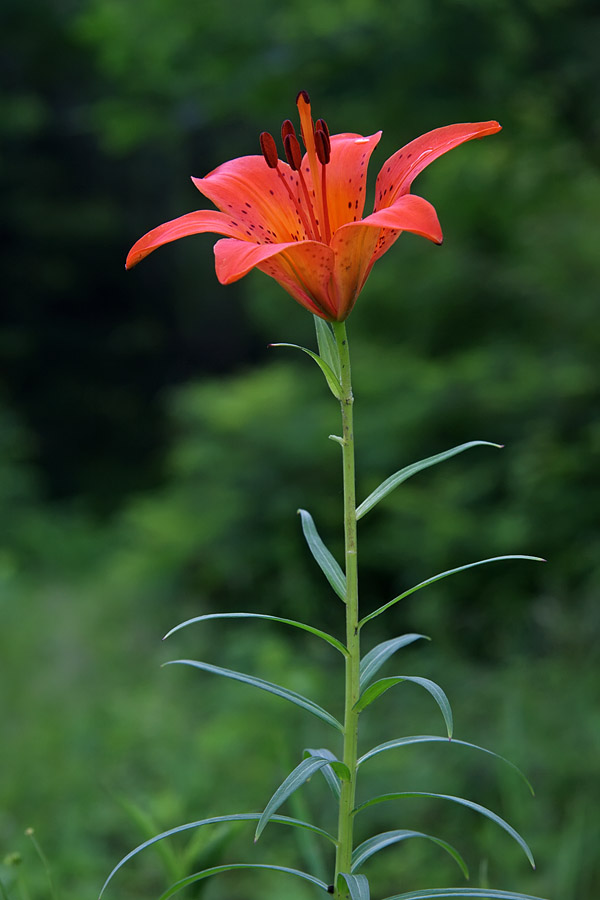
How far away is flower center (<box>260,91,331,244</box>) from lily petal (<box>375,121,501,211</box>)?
45 mm

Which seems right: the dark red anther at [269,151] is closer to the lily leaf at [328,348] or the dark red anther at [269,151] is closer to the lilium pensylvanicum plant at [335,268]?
the lilium pensylvanicum plant at [335,268]

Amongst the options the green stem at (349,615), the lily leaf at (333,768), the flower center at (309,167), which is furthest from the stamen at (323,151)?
the lily leaf at (333,768)

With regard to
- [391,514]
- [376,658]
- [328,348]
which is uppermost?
[328,348]

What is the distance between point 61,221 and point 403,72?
5008mm

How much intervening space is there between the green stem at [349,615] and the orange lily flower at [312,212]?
0.14ft

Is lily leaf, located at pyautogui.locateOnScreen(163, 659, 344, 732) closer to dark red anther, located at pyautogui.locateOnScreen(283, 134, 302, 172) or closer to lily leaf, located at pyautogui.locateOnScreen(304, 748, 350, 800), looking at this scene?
lily leaf, located at pyautogui.locateOnScreen(304, 748, 350, 800)

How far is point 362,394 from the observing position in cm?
311

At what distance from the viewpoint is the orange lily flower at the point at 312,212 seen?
612 mm

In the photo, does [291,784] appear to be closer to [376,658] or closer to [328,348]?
[376,658]

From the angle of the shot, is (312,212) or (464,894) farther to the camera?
(312,212)

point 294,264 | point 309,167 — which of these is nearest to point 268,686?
point 294,264

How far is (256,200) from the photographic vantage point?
686 millimetres

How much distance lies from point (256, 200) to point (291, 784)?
43cm

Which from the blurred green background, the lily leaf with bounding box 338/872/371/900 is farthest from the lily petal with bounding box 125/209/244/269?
the blurred green background
